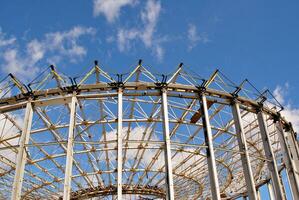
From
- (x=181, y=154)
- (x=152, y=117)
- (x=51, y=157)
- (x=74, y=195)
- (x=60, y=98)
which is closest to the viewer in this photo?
(x=60, y=98)

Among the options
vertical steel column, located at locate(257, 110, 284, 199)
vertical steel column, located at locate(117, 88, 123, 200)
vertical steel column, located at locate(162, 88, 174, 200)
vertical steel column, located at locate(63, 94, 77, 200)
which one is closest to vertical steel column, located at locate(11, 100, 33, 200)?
vertical steel column, located at locate(63, 94, 77, 200)

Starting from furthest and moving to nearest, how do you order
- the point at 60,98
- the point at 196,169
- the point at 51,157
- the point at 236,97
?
the point at 196,169 < the point at 51,157 < the point at 236,97 < the point at 60,98

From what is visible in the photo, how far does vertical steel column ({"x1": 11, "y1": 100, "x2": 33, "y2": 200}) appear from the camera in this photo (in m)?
21.0

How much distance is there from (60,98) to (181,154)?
15801 mm

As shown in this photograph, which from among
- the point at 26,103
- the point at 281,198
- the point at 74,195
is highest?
the point at 26,103

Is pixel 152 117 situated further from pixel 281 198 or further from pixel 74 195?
pixel 74 195

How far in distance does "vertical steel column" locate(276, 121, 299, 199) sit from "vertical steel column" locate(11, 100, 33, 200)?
22.2 metres

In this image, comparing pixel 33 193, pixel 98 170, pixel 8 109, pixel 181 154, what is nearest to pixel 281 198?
pixel 181 154

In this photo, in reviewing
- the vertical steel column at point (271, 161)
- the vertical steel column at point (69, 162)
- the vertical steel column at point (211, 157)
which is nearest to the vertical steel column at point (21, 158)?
the vertical steel column at point (69, 162)

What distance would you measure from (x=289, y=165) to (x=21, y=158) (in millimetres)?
23122

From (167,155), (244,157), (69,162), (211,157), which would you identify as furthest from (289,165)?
(69,162)

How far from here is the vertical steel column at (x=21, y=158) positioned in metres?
21.0

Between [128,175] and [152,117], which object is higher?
[152,117]

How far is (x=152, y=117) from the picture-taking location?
96.6 feet
